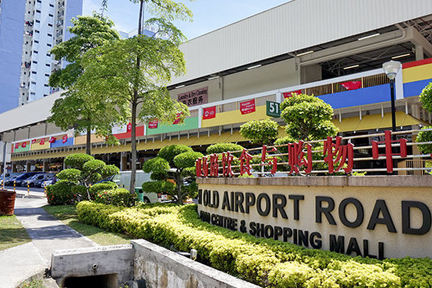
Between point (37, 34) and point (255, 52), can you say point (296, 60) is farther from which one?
point (37, 34)

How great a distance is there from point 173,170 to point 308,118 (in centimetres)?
587

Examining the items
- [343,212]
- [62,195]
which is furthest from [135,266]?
[62,195]

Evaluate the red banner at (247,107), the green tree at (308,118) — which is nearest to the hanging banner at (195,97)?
the red banner at (247,107)

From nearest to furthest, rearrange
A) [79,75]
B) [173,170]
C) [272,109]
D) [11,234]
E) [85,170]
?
[11,234]
[173,170]
[85,170]
[79,75]
[272,109]

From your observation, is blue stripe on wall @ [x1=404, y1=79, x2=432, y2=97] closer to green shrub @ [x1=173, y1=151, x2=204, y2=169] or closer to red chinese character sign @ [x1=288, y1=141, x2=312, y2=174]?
green shrub @ [x1=173, y1=151, x2=204, y2=169]

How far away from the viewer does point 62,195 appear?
1950cm

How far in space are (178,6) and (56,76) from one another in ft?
36.6

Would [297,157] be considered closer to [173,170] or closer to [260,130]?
[260,130]

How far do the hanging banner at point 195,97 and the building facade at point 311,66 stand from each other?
9 cm

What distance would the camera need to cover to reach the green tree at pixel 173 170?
13.4 m

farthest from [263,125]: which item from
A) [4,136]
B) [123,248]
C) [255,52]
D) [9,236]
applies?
[4,136]

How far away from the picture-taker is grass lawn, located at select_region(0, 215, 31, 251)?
9.37 metres

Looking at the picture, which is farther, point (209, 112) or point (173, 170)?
point (209, 112)

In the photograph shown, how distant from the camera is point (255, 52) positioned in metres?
25.5
